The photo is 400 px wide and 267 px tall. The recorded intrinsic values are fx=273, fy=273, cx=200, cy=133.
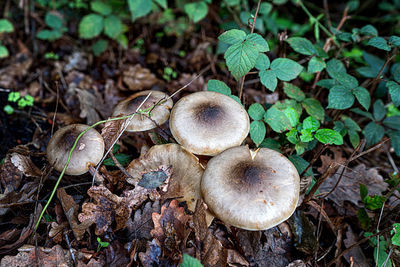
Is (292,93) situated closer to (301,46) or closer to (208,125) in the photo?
(301,46)

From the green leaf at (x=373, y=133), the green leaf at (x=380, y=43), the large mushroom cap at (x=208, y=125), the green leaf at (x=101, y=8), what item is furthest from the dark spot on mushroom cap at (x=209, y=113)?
the green leaf at (x=101, y=8)

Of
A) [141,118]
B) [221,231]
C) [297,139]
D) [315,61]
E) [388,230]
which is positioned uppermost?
[315,61]

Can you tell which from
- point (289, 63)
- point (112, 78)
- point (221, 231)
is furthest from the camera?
point (112, 78)

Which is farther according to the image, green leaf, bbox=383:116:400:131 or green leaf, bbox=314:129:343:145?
green leaf, bbox=383:116:400:131

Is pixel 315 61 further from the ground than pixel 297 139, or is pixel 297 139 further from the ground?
pixel 315 61

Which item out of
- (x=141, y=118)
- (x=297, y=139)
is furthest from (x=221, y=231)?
(x=141, y=118)

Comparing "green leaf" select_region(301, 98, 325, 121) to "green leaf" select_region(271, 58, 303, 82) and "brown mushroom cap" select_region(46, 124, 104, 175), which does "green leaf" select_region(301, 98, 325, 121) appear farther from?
"brown mushroom cap" select_region(46, 124, 104, 175)

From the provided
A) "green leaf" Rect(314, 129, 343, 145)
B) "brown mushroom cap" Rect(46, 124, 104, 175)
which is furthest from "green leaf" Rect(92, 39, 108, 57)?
"green leaf" Rect(314, 129, 343, 145)

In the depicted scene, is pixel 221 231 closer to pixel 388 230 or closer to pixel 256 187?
pixel 256 187
